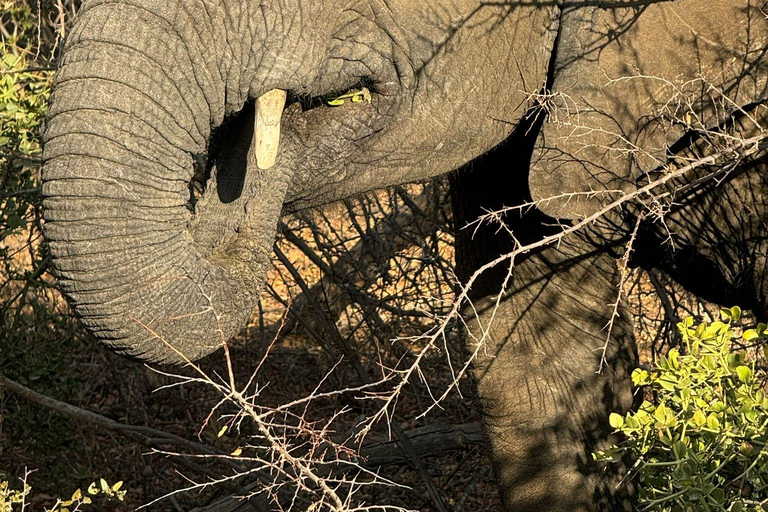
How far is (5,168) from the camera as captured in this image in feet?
17.9

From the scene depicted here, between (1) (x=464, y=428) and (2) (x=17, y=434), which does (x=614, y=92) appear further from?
(2) (x=17, y=434)

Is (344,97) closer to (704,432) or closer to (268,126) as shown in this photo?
(268,126)

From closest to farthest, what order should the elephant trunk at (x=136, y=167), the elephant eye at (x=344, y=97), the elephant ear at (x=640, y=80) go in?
1. the elephant trunk at (x=136, y=167)
2. the elephant eye at (x=344, y=97)
3. the elephant ear at (x=640, y=80)

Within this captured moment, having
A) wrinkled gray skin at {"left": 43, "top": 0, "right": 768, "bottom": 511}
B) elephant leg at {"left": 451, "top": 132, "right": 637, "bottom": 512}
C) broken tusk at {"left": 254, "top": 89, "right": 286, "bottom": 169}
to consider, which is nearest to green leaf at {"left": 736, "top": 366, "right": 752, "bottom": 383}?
wrinkled gray skin at {"left": 43, "top": 0, "right": 768, "bottom": 511}

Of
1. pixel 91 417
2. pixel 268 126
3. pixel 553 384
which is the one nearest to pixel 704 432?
pixel 268 126

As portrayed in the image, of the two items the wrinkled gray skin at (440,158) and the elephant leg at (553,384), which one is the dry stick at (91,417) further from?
the wrinkled gray skin at (440,158)

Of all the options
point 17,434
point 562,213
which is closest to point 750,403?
point 562,213

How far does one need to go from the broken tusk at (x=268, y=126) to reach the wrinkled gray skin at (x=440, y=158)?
0.17 feet

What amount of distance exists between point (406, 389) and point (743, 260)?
3.29m

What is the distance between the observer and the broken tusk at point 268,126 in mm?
3211

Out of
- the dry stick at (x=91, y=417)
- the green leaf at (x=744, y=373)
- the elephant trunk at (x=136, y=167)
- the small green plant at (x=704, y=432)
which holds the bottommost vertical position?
the dry stick at (x=91, y=417)

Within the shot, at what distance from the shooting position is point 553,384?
199 inches

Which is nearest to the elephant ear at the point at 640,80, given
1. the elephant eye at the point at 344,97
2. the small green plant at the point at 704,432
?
the elephant eye at the point at 344,97

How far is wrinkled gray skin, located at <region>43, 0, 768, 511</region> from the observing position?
2998 mm
